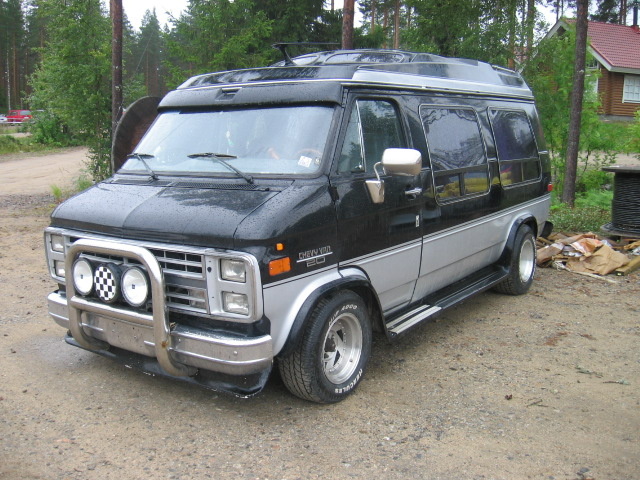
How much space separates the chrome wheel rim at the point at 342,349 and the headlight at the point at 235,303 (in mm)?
835

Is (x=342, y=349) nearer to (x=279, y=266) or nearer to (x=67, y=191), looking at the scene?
(x=279, y=266)

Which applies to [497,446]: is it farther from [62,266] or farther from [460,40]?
[460,40]

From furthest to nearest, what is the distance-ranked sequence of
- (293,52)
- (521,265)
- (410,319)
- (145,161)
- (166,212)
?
(293,52) < (521,265) < (410,319) < (145,161) < (166,212)

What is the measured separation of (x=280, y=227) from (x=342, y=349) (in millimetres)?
1252

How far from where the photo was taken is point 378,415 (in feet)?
13.6

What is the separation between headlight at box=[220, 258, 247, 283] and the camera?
140 inches

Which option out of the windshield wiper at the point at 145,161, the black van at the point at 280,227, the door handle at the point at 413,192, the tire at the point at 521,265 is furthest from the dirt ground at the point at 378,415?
the windshield wiper at the point at 145,161

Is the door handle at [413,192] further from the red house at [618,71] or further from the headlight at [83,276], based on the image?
the red house at [618,71]

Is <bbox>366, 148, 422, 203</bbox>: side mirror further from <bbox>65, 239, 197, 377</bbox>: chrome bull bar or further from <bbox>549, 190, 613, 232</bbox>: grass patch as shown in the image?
<bbox>549, 190, 613, 232</bbox>: grass patch

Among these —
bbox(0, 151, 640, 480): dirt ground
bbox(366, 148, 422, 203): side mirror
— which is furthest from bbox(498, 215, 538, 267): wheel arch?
bbox(366, 148, 422, 203): side mirror

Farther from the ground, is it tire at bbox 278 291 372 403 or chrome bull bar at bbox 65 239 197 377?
chrome bull bar at bbox 65 239 197 377

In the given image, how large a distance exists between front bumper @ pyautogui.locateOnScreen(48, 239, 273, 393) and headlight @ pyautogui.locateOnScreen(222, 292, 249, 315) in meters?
0.16

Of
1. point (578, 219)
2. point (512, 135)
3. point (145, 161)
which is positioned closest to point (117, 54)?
point (145, 161)

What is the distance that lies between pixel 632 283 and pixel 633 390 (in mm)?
3303
